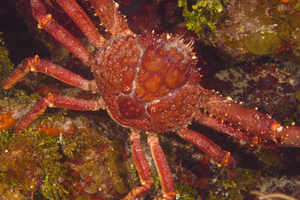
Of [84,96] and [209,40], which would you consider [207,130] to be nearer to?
[209,40]

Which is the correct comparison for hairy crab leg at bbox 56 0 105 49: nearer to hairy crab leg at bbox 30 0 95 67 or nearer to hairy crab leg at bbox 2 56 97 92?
hairy crab leg at bbox 30 0 95 67

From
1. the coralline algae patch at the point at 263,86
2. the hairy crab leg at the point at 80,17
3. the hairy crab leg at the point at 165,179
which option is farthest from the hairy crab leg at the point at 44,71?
the coralline algae patch at the point at 263,86

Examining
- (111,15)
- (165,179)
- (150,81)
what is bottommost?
(165,179)

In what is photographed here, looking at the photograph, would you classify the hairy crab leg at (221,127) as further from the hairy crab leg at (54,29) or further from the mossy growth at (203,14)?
the hairy crab leg at (54,29)

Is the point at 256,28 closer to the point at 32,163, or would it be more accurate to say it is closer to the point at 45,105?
the point at 45,105

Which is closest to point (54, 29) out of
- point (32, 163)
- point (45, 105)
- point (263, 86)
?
point (45, 105)

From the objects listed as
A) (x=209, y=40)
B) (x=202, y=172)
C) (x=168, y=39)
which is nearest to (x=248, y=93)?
(x=209, y=40)
